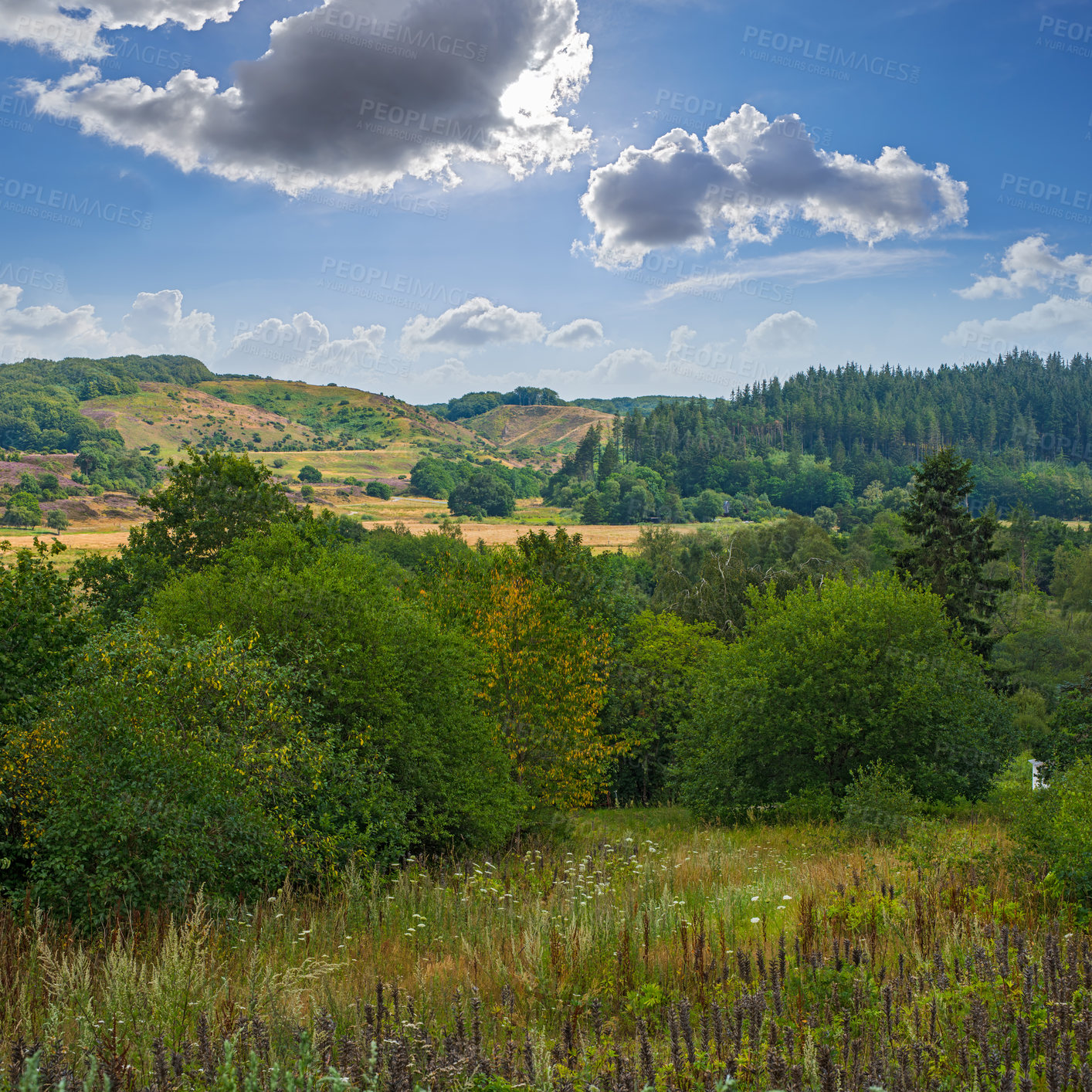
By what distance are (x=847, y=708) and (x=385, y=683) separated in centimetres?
1590

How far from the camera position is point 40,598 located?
1528 centimetres

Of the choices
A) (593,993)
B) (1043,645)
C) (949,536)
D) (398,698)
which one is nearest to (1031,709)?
(1043,645)

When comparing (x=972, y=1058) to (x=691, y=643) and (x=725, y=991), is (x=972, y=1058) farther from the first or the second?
(x=691, y=643)

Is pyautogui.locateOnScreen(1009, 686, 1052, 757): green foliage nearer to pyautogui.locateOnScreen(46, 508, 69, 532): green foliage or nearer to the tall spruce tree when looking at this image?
the tall spruce tree

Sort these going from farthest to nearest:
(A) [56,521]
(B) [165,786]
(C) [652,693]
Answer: (A) [56,521], (C) [652,693], (B) [165,786]

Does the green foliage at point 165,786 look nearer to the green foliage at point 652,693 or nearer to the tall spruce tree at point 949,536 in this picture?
the green foliage at point 652,693

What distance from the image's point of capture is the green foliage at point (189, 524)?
30594mm

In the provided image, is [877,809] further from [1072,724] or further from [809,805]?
[1072,724]

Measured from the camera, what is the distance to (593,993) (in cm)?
563

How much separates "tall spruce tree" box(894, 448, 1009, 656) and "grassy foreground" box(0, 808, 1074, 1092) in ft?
128

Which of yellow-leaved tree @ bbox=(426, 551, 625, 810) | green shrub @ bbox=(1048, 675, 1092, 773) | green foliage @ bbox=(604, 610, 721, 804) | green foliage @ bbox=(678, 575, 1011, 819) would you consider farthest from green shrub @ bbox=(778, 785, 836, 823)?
green foliage @ bbox=(604, 610, 721, 804)

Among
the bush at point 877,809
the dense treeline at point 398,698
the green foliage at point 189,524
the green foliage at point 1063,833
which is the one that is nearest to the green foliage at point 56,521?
the dense treeline at point 398,698

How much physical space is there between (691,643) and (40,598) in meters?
40.8

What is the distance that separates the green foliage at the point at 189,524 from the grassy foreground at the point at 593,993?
23570 mm
